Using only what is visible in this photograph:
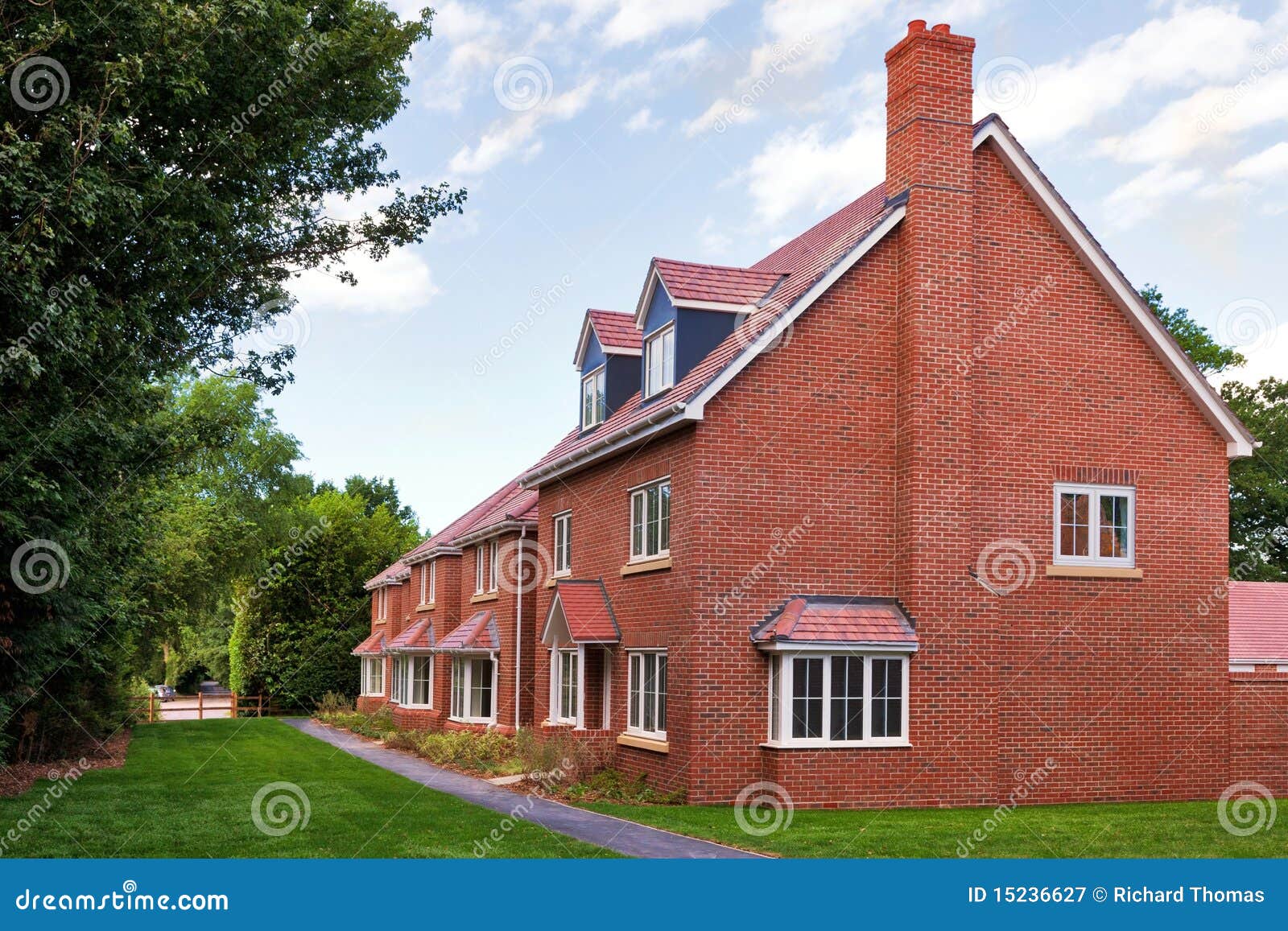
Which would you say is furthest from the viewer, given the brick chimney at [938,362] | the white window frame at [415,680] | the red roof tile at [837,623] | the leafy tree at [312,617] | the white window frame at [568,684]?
the leafy tree at [312,617]

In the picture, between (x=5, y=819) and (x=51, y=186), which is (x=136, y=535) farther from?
(x=51, y=186)

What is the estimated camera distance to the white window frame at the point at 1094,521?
71.6 ft

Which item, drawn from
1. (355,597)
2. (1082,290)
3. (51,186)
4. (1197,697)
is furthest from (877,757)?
Answer: (355,597)

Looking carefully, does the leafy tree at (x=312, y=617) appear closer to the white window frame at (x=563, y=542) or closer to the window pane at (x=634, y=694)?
the white window frame at (x=563, y=542)

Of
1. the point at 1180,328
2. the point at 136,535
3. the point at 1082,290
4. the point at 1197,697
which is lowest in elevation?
the point at 1197,697

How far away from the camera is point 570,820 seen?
1728cm

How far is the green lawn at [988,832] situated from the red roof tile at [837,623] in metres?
2.59

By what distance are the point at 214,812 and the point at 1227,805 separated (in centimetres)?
1539

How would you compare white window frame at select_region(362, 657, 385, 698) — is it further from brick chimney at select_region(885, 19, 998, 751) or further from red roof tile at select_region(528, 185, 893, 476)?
brick chimney at select_region(885, 19, 998, 751)

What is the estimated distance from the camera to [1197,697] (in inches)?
875

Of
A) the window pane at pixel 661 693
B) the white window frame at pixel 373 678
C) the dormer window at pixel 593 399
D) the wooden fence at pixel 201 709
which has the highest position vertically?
the dormer window at pixel 593 399

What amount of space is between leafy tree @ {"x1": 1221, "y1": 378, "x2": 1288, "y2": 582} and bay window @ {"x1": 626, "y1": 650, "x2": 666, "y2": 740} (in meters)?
41.1

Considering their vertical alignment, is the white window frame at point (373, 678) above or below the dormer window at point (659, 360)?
below

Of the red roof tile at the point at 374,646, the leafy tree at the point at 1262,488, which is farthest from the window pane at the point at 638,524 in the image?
the leafy tree at the point at 1262,488
